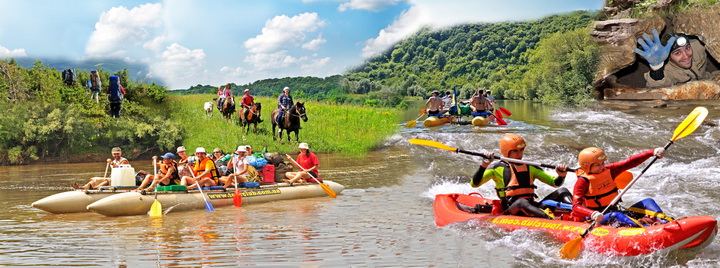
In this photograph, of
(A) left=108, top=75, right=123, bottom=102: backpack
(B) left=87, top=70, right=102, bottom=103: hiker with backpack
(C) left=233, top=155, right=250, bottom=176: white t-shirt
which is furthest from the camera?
(B) left=87, top=70, right=102, bottom=103: hiker with backpack

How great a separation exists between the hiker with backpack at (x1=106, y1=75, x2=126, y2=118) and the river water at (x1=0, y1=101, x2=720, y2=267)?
3.70m

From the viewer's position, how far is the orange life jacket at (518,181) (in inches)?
284

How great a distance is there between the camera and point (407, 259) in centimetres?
613

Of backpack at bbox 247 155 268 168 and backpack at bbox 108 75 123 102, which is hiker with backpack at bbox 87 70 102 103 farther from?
backpack at bbox 247 155 268 168

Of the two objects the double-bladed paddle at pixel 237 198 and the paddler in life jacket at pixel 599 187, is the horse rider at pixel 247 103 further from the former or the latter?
the paddler in life jacket at pixel 599 187

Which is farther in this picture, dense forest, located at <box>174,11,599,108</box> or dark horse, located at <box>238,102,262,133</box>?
dense forest, located at <box>174,11,599,108</box>

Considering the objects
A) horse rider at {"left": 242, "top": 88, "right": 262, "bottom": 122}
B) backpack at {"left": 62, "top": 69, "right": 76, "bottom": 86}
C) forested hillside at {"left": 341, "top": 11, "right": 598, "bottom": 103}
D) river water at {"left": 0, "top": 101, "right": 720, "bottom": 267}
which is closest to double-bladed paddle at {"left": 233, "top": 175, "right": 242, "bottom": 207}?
river water at {"left": 0, "top": 101, "right": 720, "bottom": 267}

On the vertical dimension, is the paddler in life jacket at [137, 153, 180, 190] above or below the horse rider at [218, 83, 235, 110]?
below

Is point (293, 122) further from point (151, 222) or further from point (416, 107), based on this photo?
point (151, 222)

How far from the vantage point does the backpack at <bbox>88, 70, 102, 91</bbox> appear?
24.4 m

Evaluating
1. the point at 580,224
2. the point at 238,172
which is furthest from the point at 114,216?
the point at 580,224

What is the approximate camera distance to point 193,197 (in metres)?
10.6

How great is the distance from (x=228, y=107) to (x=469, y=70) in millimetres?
9918

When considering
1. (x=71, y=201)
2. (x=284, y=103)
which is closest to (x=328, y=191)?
(x=71, y=201)
